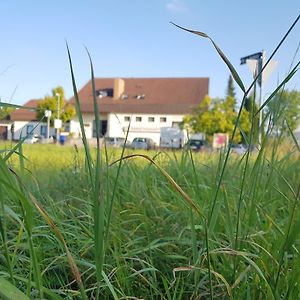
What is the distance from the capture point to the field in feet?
1.84

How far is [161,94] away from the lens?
115 feet

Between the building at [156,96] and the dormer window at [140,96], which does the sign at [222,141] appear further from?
the dormer window at [140,96]

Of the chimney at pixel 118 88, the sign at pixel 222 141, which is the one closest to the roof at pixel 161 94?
the chimney at pixel 118 88

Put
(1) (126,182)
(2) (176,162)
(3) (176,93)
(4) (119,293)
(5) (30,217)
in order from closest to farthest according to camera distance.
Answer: (5) (30,217), (4) (119,293), (1) (126,182), (2) (176,162), (3) (176,93)

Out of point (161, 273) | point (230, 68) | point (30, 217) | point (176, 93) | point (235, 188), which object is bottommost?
point (161, 273)

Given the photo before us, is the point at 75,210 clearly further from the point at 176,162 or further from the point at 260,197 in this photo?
the point at 176,162

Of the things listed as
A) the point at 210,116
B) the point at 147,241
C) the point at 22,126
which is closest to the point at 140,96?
the point at 210,116

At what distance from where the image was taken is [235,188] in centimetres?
127

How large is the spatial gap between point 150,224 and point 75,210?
278mm

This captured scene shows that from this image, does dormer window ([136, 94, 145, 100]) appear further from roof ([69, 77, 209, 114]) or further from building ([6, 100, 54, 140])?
building ([6, 100, 54, 140])

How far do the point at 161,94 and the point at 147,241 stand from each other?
3450cm

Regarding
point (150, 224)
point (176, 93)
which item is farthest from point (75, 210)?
point (176, 93)

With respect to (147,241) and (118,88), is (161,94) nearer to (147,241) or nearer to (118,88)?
(118,88)

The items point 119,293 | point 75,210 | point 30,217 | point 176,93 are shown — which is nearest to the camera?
point 30,217
